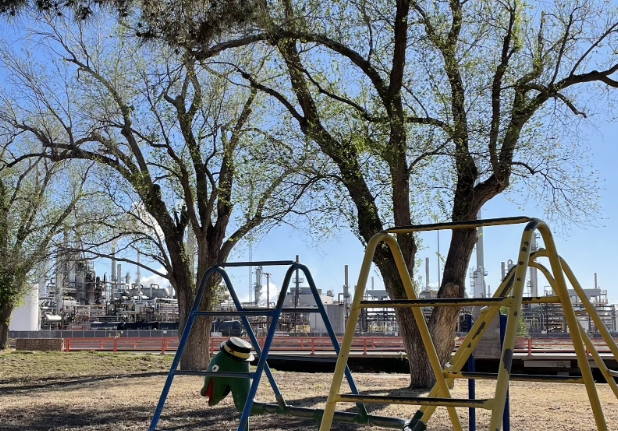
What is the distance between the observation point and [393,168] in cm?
1227

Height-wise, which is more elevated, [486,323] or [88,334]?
[486,323]

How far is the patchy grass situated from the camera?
1847 cm

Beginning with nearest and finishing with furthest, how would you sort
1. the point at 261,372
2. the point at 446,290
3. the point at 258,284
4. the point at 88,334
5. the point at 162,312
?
the point at 261,372 < the point at 446,290 < the point at 88,334 < the point at 162,312 < the point at 258,284

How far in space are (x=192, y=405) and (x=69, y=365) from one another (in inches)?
439

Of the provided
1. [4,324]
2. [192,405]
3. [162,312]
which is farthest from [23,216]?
[162,312]

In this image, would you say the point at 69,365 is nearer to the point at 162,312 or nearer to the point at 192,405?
the point at 192,405

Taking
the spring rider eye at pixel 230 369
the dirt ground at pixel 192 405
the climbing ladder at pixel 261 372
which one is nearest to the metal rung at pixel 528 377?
the climbing ladder at pixel 261 372

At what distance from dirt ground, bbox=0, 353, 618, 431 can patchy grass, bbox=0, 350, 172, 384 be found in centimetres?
122

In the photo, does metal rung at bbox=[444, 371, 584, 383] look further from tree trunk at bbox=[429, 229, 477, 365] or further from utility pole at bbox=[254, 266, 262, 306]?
utility pole at bbox=[254, 266, 262, 306]

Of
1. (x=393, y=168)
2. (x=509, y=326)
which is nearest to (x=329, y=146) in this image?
(x=393, y=168)

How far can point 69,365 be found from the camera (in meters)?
20.7

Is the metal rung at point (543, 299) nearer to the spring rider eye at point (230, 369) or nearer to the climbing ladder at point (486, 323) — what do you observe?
the climbing ladder at point (486, 323)

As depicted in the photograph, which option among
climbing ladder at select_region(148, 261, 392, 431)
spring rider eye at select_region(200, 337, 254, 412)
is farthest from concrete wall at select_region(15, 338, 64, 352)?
climbing ladder at select_region(148, 261, 392, 431)

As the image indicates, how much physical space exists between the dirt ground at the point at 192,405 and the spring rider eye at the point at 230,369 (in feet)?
8.12
